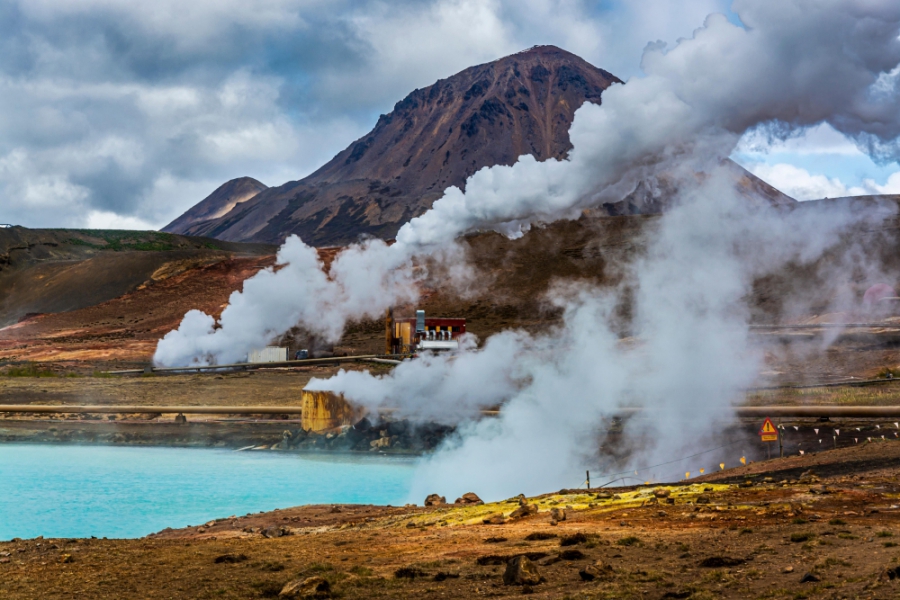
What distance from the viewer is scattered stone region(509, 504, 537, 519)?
15699 millimetres

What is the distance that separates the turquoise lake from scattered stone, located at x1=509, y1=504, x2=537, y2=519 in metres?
10.7

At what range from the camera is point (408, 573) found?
35.2ft

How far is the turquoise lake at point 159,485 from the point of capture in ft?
81.4

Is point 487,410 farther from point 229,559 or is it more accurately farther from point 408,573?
point 408,573

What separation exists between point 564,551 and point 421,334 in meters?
41.5

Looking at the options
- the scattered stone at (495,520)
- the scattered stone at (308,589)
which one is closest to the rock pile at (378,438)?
the scattered stone at (495,520)

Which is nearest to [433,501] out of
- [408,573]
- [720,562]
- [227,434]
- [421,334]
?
[408,573]

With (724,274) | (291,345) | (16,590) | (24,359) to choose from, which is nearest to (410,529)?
(16,590)

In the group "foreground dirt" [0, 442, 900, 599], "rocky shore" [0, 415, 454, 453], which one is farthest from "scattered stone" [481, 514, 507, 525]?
"rocky shore" [0, 415, 454, 453]

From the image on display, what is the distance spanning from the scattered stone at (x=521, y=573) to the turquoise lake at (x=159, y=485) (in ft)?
52.9

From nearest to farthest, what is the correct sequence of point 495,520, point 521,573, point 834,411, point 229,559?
point 521,573
point 229,559
point 495,520
point 834,411

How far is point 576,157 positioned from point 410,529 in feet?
65.8

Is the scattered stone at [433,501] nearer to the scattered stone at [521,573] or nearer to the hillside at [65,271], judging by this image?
the scattered stone at [521,573]

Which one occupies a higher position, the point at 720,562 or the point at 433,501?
the point at 720,562
